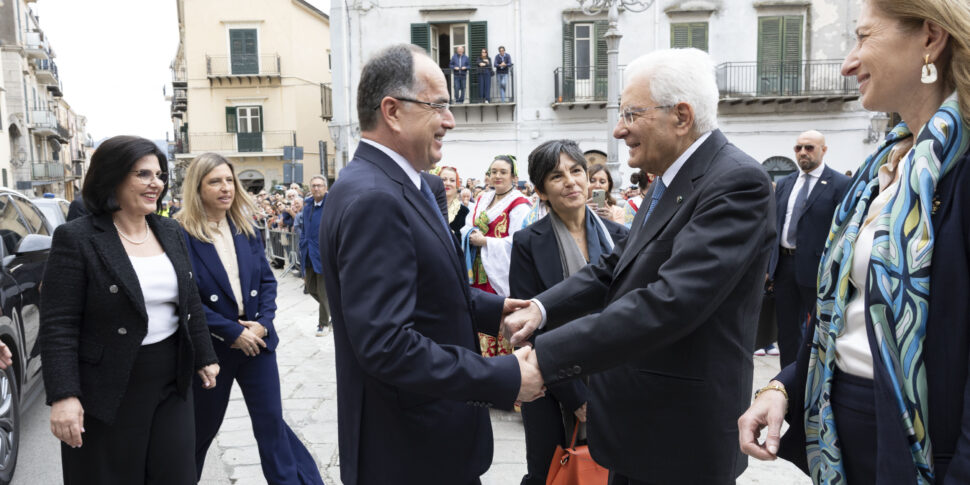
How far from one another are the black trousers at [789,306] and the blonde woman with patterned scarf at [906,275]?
14.4 feet

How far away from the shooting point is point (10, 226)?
5.40 metres

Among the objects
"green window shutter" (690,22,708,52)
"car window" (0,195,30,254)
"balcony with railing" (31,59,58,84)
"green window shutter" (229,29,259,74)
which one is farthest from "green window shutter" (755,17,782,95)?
"balcony with railing" (31,59,58,84)

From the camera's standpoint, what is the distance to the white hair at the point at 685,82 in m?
2.28

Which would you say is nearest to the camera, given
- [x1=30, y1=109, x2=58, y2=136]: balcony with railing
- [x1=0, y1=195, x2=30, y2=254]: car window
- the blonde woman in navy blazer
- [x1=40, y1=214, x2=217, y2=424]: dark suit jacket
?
[x1=40, y1=214, x2=217, y2=424]: dark suit jacket

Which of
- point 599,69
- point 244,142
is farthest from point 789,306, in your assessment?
point 244,142

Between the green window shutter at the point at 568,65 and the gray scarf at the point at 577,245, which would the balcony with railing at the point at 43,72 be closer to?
the green window shutter at the point at 568,65

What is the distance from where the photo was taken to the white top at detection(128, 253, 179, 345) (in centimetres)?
290

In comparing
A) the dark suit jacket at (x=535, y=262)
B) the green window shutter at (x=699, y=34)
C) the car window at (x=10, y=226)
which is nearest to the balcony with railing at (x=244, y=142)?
the green window shutter at (x=699, y=34)

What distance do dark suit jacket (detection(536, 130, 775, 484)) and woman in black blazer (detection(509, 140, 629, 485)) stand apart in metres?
0.96

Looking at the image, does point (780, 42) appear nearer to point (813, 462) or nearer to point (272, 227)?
point (272, 227)

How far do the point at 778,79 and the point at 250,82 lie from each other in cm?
2343

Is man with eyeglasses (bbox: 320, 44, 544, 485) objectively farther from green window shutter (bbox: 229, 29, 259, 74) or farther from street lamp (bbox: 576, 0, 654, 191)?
green window shutter (bbox: 229, 29, 259, 74)

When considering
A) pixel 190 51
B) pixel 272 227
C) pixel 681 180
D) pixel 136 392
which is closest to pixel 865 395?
pixel 681 180

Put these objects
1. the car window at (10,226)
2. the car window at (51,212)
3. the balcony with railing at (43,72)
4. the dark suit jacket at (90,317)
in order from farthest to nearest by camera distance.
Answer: the balcony with railing at (43,72) < the car window at (51,212) < the car window at (10,226) < the dark suit jacket at (90,317)
